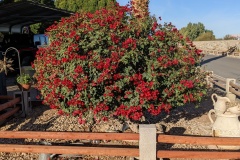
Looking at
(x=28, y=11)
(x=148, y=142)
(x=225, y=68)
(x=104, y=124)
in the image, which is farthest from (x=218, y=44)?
(x=148, y=142)

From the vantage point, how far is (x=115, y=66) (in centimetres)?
500

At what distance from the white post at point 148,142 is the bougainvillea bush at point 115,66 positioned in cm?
115

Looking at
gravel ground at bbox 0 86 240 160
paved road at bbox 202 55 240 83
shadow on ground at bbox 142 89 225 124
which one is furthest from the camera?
paved road at bbox 202 55 240 83

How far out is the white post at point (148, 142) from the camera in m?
4.16

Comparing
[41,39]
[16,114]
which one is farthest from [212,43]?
[16,114]

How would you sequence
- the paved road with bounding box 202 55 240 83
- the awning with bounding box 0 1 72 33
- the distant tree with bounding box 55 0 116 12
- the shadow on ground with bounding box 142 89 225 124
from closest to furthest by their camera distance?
the shadow on ground with bounding box 142 89 225 124 → the awning with bounding box 0 1 72 33 → the paved road with bounding box 202 55 240 83 → the distant tree with bounding box 55 0 116 12

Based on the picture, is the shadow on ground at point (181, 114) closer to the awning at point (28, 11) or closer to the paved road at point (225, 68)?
the paved road at point (225, 68)

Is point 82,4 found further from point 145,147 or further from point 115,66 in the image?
point 145,147

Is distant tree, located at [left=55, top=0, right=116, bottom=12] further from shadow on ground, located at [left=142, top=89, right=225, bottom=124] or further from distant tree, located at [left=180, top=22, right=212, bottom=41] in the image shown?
distant tree, located at [left=180, top=22, right=212, bottom=41]

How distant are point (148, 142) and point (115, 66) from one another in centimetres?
146

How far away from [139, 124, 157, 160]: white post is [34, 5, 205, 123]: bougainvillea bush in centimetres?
115

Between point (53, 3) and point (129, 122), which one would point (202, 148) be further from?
point (53, 3)

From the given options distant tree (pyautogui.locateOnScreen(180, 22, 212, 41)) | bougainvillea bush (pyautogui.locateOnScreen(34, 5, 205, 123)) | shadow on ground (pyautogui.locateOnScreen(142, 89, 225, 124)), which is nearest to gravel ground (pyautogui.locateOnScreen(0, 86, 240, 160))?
shadow on ground (pyautogui.locateOnScreen(142, 89, 225, 124))

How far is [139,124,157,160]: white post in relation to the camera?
4156 millimetres
